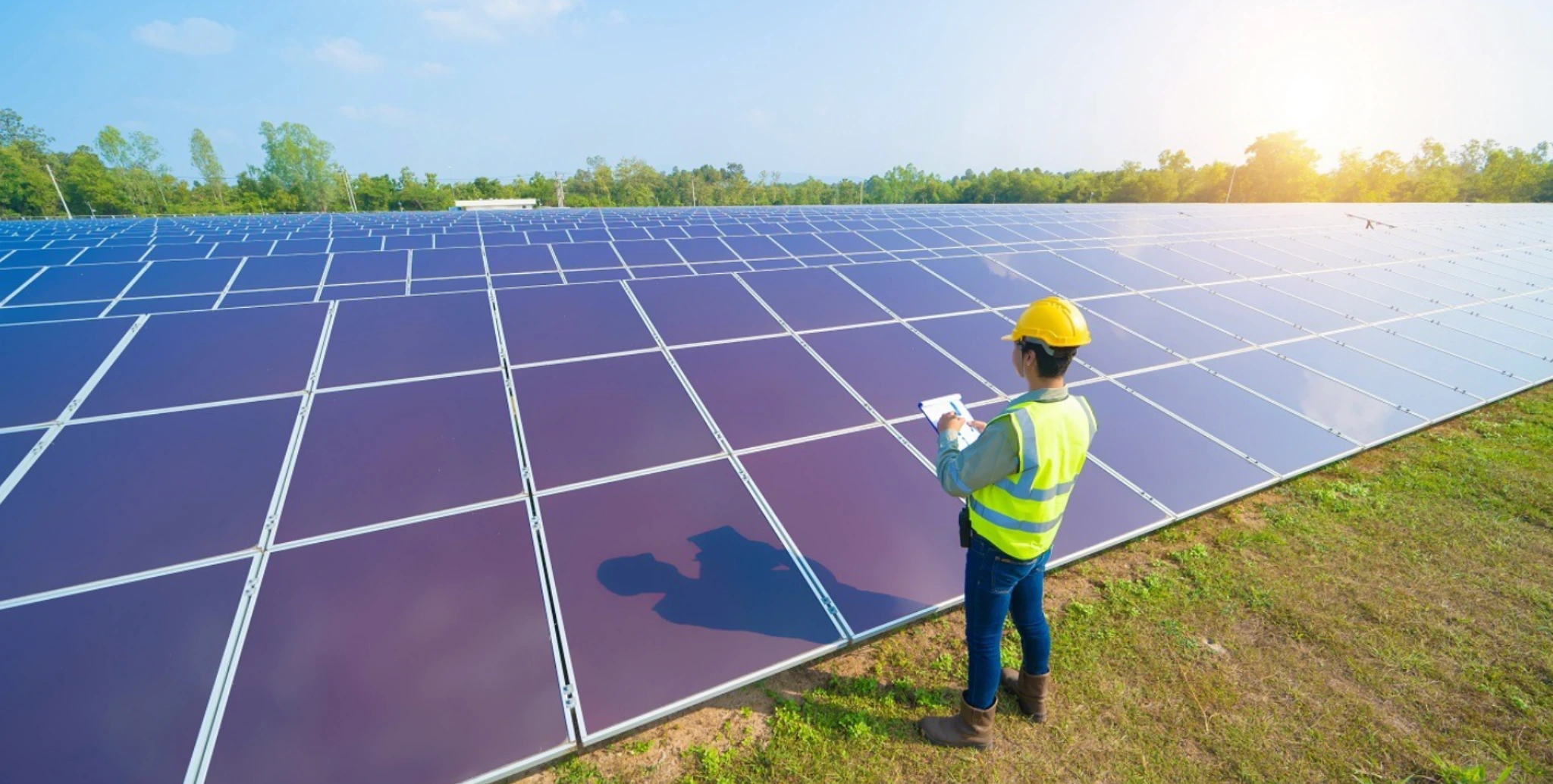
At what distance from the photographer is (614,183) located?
106 m

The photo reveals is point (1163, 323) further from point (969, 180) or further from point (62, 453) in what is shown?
point (969, 180)

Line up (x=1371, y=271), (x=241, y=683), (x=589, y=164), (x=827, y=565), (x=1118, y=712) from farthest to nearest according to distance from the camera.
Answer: (x=589, y=164) < (x=1371, y=271) < (x=827, y=565) < (x=1118, y=712) < (x=241, y=683)

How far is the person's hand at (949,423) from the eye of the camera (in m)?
3.39

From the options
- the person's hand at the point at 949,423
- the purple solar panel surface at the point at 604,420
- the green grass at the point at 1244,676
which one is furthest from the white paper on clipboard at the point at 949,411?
the purple solar panel surface at the point at 604,420

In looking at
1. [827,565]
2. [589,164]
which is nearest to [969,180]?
[589,164]

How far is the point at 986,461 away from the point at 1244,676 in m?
3.46

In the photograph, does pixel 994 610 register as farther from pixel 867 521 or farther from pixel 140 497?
pixel 140 497

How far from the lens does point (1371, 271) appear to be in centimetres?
1309

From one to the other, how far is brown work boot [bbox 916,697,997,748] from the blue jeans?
0.08 meters

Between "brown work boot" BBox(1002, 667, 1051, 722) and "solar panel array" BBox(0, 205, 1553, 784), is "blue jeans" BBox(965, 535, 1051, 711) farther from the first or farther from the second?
"solar panel array" BBox(0, 205, 1553, 784)

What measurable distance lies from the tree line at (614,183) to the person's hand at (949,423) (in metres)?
93.0

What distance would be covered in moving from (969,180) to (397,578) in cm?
12104

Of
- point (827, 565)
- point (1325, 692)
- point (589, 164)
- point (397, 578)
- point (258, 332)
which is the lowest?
point (1325, 692)

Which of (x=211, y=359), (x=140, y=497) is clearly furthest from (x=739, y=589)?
(x=211, y=359)
